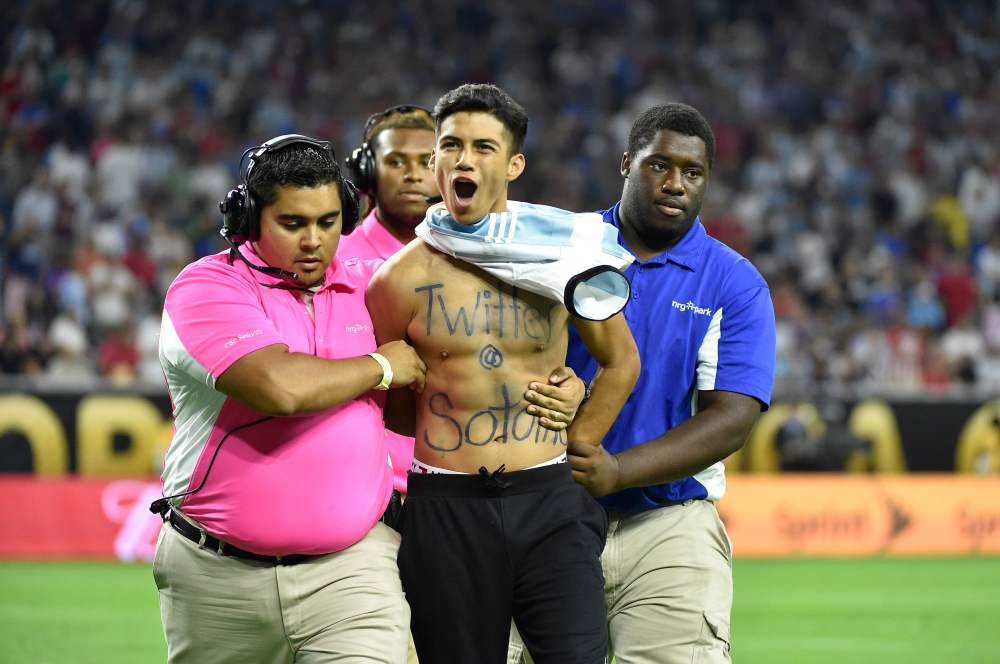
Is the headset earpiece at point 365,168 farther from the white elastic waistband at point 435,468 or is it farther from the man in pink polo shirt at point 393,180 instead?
the white elastic waistband at point 435,468

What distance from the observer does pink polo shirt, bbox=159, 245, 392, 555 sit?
411cm

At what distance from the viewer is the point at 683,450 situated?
184 inches

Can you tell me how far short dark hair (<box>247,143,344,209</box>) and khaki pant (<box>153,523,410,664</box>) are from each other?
1.15 meters

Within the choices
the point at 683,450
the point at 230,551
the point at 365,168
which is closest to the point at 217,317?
the point at 230,551

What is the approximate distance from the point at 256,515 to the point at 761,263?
49.0 ft

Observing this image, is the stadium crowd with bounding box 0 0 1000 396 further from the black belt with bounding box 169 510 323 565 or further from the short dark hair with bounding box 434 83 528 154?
the short dark hair with bounding box 434 83 528 154

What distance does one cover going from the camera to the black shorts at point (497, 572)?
417 cm

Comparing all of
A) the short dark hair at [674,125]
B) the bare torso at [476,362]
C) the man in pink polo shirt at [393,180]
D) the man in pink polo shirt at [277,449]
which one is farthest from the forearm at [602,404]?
the man in pink polo shirt at [393,180]

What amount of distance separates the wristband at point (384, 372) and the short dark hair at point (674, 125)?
1.42 metres

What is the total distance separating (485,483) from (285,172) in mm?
1175

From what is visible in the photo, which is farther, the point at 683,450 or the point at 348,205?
the point at 683,450

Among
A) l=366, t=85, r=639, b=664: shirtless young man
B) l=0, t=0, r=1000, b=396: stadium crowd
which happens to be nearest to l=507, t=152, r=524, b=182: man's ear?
l=366, t=85, r=639, b=664: shirtless young man

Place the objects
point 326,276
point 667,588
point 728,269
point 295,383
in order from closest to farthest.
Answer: point 295,383
point 326,276
point 667,588
point 728,269

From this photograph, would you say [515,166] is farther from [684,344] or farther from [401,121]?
[401,121]
